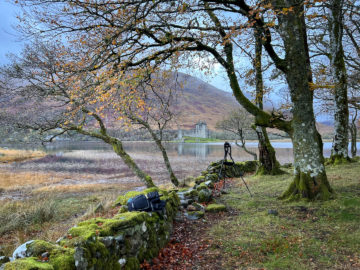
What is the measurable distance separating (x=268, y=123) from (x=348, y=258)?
455 cm

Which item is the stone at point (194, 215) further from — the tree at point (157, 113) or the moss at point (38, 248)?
the tree at point (157, 113)

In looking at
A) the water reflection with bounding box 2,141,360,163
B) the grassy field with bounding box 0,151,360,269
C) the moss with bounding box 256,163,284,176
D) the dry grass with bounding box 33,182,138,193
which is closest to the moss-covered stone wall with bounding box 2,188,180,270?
the grassy field with bounding box 0,151,360,269

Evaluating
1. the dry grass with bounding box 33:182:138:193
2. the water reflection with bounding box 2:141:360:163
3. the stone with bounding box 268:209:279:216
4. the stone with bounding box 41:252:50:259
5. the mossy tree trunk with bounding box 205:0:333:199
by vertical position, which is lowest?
the dry grass with bounding box 33:182:138:193

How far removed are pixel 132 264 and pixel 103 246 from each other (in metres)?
0.81

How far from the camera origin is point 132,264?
3867mm

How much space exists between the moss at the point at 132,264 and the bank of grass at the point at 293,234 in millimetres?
1499

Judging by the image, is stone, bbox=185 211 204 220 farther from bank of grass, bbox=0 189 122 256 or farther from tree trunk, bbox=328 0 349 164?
tree trunk, bbox=328 0 349 164

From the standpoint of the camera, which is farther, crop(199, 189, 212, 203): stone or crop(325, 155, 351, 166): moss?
crop(325, 155, 351, 166): moss

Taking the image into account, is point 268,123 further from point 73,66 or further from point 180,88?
point 73,66

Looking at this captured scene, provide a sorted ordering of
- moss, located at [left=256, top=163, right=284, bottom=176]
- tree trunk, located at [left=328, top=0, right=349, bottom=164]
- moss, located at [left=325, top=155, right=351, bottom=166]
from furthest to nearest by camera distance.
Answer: moss, located at [left=256, top=163, right=284, bottom=176] → moss, located at [left=325, top=155, right=351, bottom=166] → tree trunk, located at [left=328, top=0, right=349, bottom=164]

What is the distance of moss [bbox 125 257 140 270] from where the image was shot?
3781mm

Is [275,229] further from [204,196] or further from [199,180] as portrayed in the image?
[199,180]

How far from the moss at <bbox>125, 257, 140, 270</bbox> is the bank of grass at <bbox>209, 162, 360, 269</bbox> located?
4.92ft

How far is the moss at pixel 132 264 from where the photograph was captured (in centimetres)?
378
